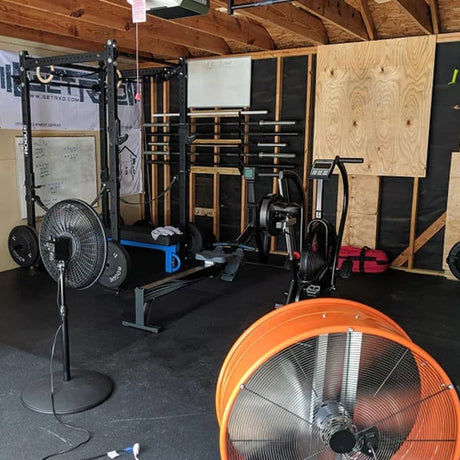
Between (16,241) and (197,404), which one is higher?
(16,241)

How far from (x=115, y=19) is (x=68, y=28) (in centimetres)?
64

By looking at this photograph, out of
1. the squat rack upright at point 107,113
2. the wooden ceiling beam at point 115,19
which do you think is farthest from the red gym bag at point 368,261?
the wooden ceiling beam at point 115,19

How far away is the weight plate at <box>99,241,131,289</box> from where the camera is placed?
453 centimetres

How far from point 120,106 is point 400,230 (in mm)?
3708

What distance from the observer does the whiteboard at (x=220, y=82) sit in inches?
236

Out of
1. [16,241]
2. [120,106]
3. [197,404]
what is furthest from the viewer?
[120,106]

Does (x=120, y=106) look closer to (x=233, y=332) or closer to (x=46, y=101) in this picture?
(x=46, y=101)

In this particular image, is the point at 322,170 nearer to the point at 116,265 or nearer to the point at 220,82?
the point at 116,265

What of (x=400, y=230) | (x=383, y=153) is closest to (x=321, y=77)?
(x=383, y=153)

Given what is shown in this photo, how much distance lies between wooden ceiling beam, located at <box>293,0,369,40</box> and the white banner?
8.27ft

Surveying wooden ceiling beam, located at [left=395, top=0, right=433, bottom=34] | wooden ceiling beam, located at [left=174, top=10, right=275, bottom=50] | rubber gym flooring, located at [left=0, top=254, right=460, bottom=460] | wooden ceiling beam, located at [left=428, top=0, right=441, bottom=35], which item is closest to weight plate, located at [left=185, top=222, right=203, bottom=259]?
rubber gym flooring, located at [left=0, top=254, right=460, bottom=460]

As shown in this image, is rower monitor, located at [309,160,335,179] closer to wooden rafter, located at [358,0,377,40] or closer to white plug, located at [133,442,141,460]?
wooden rafter, located at [358,0,377,40]

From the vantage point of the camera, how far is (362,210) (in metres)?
5.56

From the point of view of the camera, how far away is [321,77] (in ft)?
17.9
